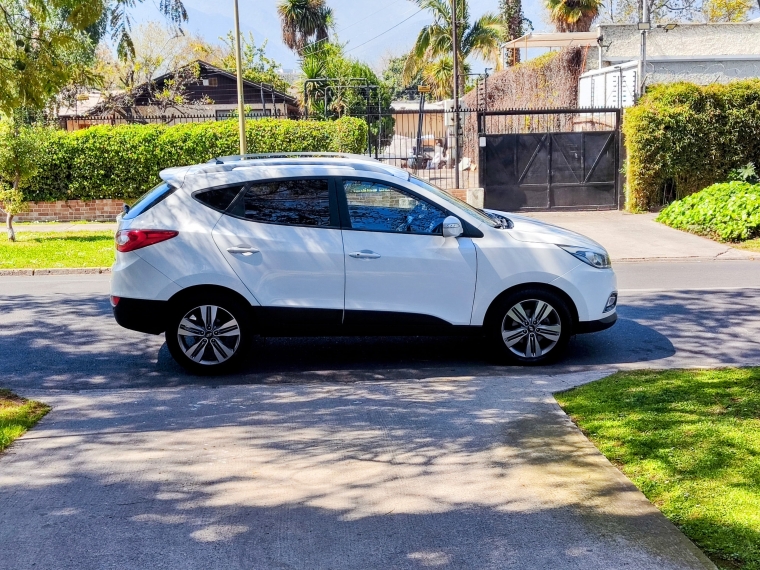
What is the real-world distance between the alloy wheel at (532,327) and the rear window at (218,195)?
2625mm

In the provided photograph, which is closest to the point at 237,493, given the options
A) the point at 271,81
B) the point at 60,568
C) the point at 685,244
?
the point at 60,568

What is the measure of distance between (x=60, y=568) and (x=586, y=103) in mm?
26838

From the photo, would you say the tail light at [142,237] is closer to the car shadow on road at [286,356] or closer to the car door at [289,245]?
the car door at [289,245]

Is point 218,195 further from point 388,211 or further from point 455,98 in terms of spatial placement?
point 455,98

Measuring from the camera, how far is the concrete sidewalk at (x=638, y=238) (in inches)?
604

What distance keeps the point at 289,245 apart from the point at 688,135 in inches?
595

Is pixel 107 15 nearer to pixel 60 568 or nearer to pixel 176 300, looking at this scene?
pixel 176 300

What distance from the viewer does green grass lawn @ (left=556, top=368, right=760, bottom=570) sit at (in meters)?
4.34

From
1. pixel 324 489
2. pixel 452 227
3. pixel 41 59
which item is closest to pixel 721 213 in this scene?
pixel 452 227

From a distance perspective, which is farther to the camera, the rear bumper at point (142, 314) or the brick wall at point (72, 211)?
the brick wall at point (72, 211)

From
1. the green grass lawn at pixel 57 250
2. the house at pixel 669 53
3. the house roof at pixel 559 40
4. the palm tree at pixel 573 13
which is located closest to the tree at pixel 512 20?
the palm tree at pixel 573 13

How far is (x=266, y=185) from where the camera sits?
25.8ft

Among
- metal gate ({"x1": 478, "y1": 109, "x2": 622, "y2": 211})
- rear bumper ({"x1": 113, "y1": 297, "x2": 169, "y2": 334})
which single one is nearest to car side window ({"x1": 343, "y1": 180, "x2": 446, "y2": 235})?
rear bumper ({"x1": 113, "y1": 297, "x2": 169, "y2": 334})

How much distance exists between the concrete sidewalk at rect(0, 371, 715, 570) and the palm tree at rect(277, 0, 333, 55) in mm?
51132
